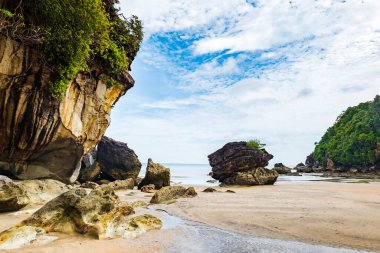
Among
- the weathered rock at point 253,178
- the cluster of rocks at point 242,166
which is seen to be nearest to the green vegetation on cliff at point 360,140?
the cluster of rocks at point 242,166

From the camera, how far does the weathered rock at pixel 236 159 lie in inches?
1240

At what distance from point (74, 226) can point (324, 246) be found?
5.94 meters

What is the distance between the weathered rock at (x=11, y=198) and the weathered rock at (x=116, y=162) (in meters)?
18.5

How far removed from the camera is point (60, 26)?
483 inches

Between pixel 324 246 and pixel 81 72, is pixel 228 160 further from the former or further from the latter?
pixel 324 246

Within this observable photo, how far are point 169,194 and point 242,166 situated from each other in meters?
18.5

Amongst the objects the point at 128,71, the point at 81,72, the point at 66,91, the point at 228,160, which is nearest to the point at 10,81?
the point at 66,91

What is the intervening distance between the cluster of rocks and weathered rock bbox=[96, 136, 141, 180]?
33.5 feet

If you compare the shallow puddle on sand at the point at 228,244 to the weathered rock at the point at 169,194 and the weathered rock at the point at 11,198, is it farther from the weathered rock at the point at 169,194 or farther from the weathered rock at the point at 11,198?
the weathered rock at the point at 169,194

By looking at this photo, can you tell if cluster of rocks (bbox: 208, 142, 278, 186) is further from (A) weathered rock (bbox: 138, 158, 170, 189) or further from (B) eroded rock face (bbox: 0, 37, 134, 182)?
(B) eroded rock face (bbox: 0, 37, 134, 182)

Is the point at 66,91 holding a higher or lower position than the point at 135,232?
higher

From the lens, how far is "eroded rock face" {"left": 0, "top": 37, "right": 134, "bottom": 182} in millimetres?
12508

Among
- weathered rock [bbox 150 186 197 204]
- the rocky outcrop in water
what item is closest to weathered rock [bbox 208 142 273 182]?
weathered rock [bbox 150 186 197 204]

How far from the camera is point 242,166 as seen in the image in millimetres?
31500
